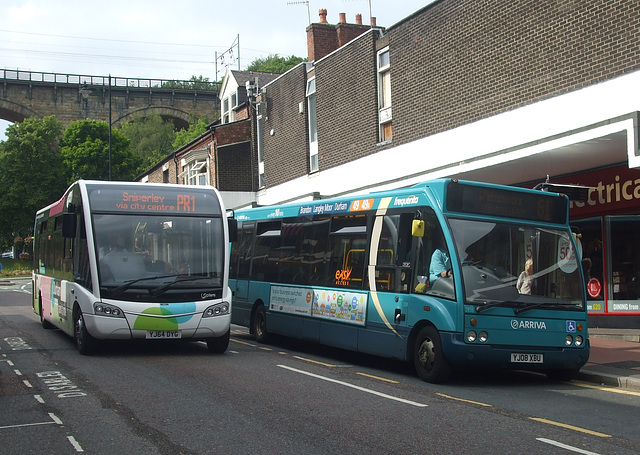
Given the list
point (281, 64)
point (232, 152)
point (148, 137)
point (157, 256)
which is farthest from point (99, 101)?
point (157, 256)

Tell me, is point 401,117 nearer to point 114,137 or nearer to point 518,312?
point 518,312

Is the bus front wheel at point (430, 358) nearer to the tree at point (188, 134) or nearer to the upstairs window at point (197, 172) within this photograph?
the upstairs window at point (197, 172)

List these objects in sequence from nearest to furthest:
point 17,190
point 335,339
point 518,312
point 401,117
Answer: point 518,312 → point 335,339 → point 401,117 → point 17,190

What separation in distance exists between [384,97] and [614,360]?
12.0 meters

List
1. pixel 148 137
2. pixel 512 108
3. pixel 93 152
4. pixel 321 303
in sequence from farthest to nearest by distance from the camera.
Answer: pixel 148 137 → pixel 93 152 → pixel 512 108 → pixel 321 303

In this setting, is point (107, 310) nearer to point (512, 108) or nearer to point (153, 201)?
point (153, 201)

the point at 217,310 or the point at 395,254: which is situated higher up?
the point at 395,254

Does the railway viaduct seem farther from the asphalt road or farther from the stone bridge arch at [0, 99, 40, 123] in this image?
the asphalt road

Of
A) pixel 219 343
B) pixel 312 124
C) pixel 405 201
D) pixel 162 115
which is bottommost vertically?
pixel 219 343

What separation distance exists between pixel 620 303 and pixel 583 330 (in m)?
6.54

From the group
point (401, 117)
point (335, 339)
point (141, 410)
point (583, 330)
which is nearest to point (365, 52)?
point (401, 117)

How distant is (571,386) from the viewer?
10.9 metres

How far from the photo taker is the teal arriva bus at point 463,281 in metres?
10.3

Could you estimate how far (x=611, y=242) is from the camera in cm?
1686
